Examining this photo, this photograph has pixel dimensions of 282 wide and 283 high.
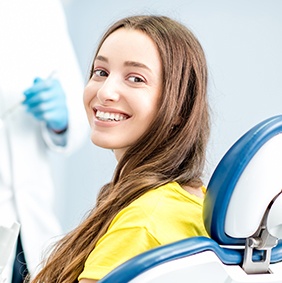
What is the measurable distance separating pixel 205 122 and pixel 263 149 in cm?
34

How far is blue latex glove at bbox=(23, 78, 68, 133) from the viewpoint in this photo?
6.28ft

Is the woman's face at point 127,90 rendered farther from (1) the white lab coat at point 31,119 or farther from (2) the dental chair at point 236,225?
(1) the white lab coat at point 31,119

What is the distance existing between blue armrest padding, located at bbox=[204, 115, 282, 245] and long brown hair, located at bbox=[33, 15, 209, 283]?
0.58 ft

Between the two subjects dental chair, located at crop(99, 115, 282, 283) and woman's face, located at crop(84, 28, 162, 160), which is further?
woman's face, located at crop(84, 28, 162, 160)

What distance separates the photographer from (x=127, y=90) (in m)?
1.08

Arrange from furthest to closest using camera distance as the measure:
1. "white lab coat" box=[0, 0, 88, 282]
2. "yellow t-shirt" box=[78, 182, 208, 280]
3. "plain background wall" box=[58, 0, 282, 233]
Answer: "plain background wall" box=[58, 0, 282, 233] → "white lab coat" box=[0, 0, 88, 282] → "yellow t-shirt" box=[78, 182, 208, 280]

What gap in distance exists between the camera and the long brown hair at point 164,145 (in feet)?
3.40

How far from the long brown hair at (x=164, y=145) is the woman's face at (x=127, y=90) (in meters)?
0.01

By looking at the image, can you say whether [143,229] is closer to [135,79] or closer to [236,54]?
[135,79]

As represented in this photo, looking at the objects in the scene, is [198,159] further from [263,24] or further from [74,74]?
[263,24]

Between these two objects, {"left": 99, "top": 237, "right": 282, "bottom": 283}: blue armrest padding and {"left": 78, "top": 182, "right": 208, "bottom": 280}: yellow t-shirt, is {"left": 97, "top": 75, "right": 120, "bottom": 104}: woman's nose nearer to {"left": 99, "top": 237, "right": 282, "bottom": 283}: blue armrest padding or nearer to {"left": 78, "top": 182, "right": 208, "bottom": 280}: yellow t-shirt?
{"left": 78, "top": 182, "right": 208, "bottom": 280}: yellow t-shirt

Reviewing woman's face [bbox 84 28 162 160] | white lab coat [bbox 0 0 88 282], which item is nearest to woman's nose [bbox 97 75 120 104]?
woman's face [bbox 84 28 162 160]

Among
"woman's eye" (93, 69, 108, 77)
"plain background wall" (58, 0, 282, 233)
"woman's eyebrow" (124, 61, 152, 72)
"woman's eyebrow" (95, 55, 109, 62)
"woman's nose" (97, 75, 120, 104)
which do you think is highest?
"woman's eyebrow" (95, 55, 109, 62)

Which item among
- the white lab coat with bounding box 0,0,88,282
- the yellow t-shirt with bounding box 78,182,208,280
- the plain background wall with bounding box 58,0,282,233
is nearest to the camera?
the yellow t-shirt with bounding box 78,182,208,280
